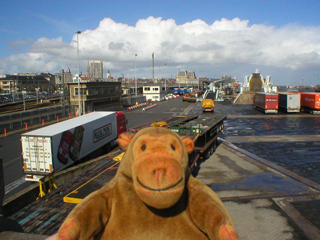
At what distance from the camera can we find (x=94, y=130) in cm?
1861

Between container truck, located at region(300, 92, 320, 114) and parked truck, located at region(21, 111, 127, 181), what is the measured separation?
132 ft

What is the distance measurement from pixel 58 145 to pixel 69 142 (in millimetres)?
1239

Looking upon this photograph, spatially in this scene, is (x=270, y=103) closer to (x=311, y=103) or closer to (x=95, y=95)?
(x=311, y=103)

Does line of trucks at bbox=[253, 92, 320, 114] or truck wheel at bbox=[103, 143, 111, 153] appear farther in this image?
line of trucks at bbox=[253, 92, 320, 114]

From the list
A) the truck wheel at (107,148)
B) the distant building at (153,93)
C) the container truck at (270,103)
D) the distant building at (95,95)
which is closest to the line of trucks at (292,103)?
the container truck at (270,103)

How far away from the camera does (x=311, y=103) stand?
151 ft

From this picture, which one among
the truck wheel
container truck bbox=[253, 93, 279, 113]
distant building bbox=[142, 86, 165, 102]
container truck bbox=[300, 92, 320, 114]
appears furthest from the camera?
distant building bbox=[142, 86, 165, 102]

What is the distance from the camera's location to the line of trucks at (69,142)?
44.7ft

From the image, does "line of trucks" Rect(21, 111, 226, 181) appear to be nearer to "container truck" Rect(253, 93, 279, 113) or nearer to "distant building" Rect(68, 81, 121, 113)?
"distant building" Rect(68, 81, 121, 113)

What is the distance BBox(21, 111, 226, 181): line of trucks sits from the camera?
13.6 meters

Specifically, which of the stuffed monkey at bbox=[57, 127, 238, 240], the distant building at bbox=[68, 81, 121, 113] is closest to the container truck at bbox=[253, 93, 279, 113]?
the distant building at bbox=[68, 81, 121, 113]

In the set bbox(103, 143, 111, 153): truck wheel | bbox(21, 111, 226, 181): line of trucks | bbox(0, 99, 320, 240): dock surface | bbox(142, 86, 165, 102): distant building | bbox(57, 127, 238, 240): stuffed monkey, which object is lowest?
bbox(0, 99, 320, 240): dock surface

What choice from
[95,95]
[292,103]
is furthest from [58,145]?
[292,103]

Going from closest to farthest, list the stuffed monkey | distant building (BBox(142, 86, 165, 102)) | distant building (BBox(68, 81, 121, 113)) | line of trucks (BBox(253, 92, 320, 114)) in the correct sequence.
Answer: the stuffed monkey → distant building (BBox(68, 81, 121, 113)) → line of trucks (BBox(253, 92, 320, 114)) → distant building (BBox(142, 86, 165, 102))
